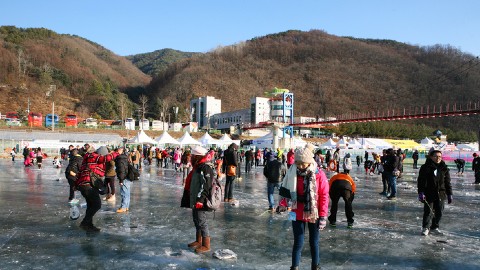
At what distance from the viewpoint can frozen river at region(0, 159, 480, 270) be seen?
5.25 metres

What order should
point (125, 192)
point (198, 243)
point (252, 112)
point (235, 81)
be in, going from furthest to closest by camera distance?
point (235, 81)
point (252, 112)
point (125, 192)
point (198, 243)

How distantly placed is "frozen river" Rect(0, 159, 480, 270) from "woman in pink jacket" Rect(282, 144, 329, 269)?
2.73ft

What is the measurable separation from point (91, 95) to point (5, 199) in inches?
3800

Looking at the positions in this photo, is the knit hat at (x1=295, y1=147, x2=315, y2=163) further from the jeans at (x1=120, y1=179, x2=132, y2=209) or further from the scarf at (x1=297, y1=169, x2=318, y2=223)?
the jeans at (x1=120, y1=179, x2=132, y2=209)

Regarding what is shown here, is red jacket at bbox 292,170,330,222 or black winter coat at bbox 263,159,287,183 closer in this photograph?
red jacket at bbox 292,170,330,222

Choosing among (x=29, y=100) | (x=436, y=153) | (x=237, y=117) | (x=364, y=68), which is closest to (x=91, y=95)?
(x=29, y=100)

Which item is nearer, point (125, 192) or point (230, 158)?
point (125, 192)

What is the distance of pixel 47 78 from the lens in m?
95.9

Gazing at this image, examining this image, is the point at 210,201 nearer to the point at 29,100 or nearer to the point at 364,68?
the point at 29,100

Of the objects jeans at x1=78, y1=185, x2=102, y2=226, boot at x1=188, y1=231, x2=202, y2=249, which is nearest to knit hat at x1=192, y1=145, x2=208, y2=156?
boot at x1=188, y1=231, x2=202, y2=249

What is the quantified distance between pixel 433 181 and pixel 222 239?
3.86m

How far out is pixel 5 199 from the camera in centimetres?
1049

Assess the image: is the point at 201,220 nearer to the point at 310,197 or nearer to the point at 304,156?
the point at 310,197

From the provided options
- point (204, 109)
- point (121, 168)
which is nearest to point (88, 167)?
point (121, 168)
